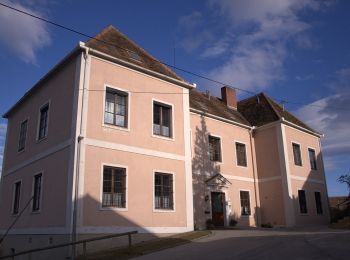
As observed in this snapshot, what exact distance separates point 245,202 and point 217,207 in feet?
9.34

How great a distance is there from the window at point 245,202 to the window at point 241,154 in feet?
6.38

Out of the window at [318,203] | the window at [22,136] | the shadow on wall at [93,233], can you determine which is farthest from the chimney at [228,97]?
the shadow on wall at [93,233]

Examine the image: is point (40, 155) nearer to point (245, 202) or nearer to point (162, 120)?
point (162, 120)

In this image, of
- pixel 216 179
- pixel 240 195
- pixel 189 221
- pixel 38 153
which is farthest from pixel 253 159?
pixel 38 153

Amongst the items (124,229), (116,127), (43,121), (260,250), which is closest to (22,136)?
(43,121)

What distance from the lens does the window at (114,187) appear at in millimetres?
15602

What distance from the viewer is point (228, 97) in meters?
29.7

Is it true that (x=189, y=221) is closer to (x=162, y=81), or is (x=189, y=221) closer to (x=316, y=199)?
(x=162, y=81)

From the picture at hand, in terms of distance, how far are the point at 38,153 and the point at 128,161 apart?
4734 mm

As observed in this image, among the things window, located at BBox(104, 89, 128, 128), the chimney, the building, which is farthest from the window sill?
the chimney

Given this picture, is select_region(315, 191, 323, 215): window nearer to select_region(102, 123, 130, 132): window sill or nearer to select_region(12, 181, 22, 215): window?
select_region(102, 123, 130, 132): window sill

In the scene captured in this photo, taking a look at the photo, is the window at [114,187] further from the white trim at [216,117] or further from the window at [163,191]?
the white trim at [216,117]

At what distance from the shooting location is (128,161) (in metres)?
16.6

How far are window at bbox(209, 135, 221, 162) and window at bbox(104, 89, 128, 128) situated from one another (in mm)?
7964
